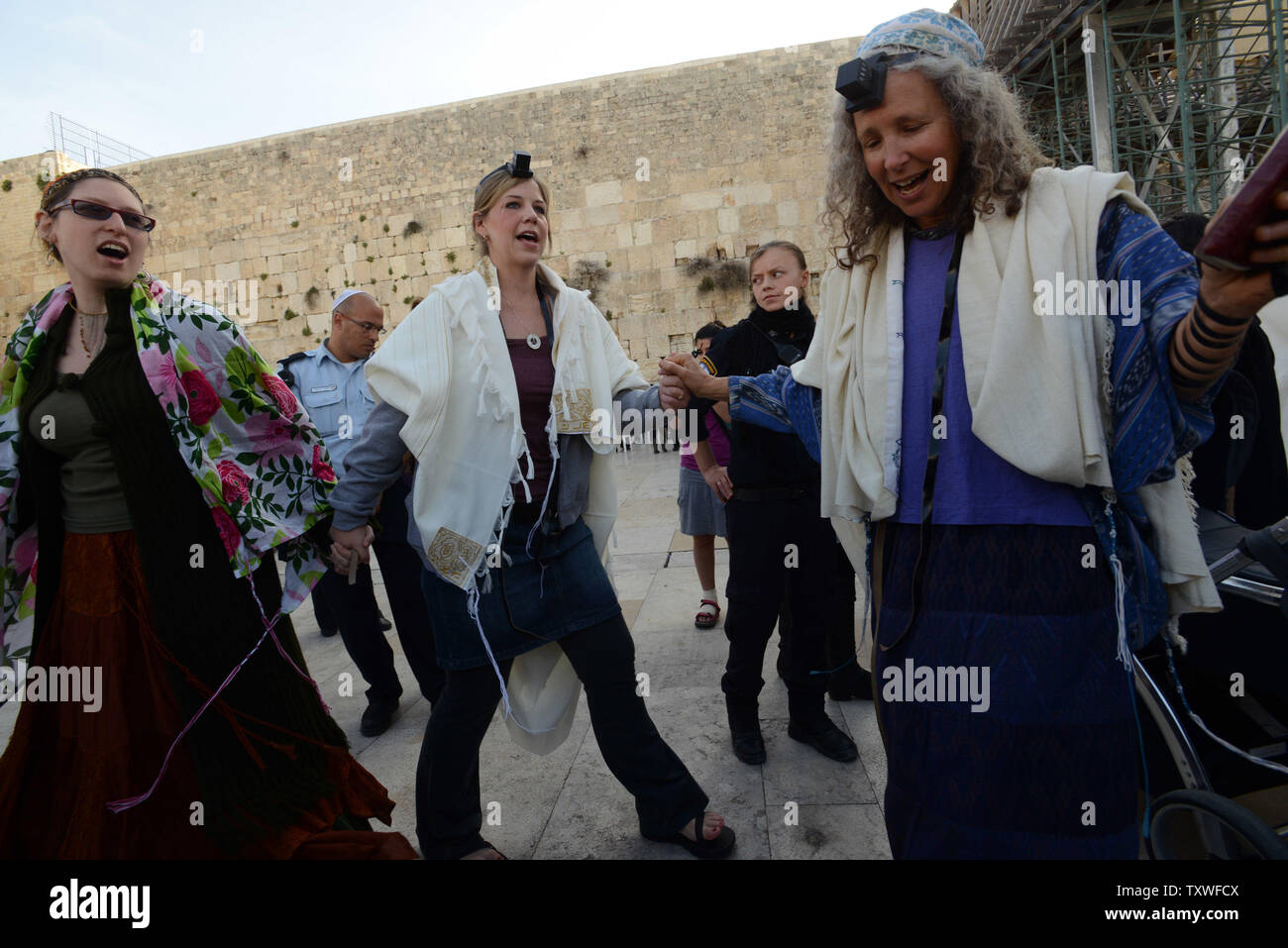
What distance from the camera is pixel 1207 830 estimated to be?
1673mm

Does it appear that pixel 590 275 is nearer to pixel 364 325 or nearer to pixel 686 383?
pixel 364 325

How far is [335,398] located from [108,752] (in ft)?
7.66

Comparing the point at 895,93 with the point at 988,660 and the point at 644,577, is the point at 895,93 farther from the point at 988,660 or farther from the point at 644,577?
the point at 644,577

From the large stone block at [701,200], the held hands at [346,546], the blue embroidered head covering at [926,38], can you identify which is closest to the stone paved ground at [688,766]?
the held hands at [346,546]

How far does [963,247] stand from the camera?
4.57ft

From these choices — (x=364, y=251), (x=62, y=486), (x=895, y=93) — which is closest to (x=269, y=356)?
(x=364, y=251)

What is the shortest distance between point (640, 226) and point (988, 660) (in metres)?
14.0

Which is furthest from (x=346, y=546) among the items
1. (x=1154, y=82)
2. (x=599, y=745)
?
(x=1154, y=82)

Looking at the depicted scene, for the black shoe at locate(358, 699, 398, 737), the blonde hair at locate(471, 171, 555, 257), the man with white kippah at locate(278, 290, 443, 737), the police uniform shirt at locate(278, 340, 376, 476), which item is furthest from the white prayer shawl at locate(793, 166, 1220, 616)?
the police uniform shirt at locate(278, 340, 376, 476)

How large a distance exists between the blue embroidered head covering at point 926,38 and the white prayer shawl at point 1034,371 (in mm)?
294

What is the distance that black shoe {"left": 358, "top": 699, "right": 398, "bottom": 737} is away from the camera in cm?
339

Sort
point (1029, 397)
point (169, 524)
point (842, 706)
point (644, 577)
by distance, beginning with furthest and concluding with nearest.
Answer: point (644, 577), point (842, 706), point (169, 524), point (1029, 397)

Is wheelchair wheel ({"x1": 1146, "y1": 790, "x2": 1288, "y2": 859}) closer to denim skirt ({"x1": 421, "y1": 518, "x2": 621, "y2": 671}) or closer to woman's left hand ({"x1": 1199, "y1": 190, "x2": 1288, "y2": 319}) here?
woman's left hand ({"x1": 1199, "y1": 190, "x2": 1288, "y2": 319})

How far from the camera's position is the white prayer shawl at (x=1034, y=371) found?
1223 mm
